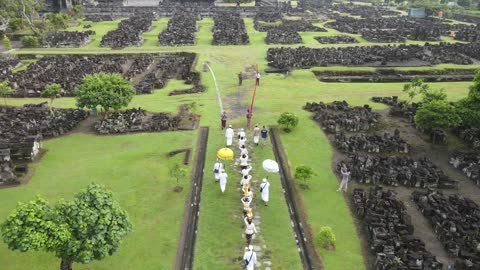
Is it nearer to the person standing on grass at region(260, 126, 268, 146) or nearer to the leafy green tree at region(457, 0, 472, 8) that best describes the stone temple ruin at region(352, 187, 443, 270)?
the person standing on grass at region(260, 126, 268, 146)

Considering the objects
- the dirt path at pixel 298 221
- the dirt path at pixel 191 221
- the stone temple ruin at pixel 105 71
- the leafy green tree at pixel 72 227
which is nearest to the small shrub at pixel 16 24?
the stone temple ruin at pixel 105 71

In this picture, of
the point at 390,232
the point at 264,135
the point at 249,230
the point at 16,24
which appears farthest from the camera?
the point at 16,24

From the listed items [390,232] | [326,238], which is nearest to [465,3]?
[390,232]

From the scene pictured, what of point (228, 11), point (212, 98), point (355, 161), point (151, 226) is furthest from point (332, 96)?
point (228, 11)

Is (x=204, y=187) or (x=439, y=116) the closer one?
(x=204, y=187)

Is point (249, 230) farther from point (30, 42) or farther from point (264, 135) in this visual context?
point (30, 42)

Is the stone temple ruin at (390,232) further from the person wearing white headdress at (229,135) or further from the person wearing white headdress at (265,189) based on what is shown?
the person wearing white headdress at (229,135)

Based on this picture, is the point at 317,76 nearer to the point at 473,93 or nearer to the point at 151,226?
the point at 473,93
